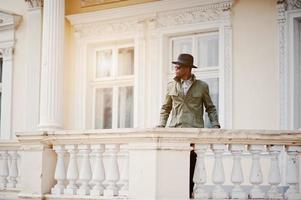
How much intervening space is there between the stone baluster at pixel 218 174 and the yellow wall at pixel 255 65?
3.41 m

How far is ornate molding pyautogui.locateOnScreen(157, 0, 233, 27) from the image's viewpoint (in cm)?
1063

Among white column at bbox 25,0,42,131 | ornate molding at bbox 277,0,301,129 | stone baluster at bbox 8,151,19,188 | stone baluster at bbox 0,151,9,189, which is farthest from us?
white column at bbox 25,0,42,131

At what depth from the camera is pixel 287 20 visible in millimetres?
10000

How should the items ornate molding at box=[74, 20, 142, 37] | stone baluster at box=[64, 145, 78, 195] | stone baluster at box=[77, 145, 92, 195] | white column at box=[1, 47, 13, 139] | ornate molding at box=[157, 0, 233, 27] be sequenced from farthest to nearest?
1. white column at box=[1, 47, 13, 139]
2. ornate molding at box=[74, 20, 142, 37]
3. ornate molding at box=[157, 0, 233, 27]
4. stone baluster at box=[64, 145, 78, 195]
5. stone baluster at box=[77, 145, 92, 195]

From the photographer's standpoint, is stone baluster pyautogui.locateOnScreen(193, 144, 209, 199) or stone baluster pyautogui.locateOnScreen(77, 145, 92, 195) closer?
stone baluster pyautogui.locateOnScreen(193, 144, 209, 199)

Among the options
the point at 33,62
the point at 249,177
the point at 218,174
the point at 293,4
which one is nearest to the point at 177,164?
the point at 218,174

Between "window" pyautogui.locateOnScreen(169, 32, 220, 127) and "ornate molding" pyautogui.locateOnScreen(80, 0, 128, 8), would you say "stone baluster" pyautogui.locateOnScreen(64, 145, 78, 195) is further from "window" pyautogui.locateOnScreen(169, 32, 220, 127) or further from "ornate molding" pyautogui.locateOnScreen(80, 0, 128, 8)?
"ornate molding" pyautogui.locateOnScreen(80, 0, 128, 8)

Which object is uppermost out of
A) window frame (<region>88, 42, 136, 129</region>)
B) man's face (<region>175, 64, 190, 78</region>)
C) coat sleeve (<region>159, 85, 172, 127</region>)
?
window frame (<region>88, 42, 136, 129</region>)

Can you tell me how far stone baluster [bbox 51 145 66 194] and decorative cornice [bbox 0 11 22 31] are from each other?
19.6 ft

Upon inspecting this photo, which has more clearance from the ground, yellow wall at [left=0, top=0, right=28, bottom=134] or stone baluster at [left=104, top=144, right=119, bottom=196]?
yellow wall at [left=0, top=0, right=28, bottom=134]

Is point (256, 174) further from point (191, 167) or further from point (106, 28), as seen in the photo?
point (106, 28)

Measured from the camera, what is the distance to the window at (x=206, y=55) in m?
10.9

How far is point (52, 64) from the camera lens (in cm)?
1005

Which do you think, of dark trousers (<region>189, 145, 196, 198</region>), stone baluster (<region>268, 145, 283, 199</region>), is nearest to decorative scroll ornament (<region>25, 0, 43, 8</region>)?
dark trousers (<region>189, 145, 196, 198</region>)
